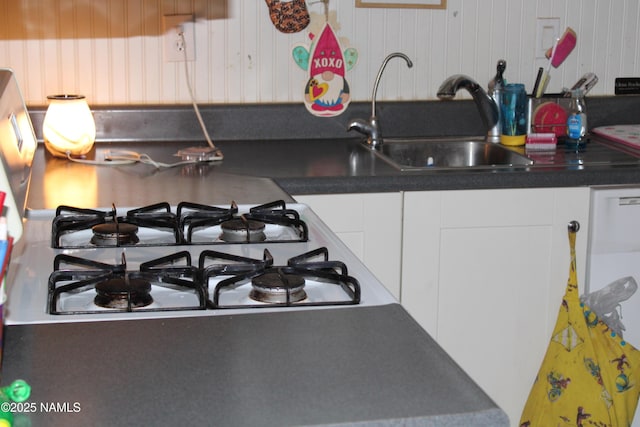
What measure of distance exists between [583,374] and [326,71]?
1129mm

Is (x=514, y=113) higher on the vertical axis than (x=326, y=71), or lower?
lower

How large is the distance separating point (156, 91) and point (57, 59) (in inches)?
11.2

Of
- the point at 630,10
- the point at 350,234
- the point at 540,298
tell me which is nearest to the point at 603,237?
the point at 540,298

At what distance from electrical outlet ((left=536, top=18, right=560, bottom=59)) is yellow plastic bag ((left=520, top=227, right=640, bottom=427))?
801 millimetres

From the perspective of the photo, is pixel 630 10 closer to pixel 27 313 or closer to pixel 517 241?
pixel 517 241

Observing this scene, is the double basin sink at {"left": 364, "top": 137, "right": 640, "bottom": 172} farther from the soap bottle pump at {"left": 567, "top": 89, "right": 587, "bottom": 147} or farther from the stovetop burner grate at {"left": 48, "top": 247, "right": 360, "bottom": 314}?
the stovetop burner grate at {"left": 48, "top": 247, "right": 360, "bottom": 314}

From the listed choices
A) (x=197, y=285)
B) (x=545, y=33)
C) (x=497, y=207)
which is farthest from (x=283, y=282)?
(x=545, y=33)

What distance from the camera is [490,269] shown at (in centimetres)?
227

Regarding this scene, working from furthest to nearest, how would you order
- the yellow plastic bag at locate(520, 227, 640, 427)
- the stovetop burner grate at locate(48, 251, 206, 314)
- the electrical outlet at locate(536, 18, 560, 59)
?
the electrical outlet at locate(536, 18, 560, 59), the yellow plastic bag at locate(520, 227, 640, 427), the stovetop burner grate at locate(48, 251, 206, 314)

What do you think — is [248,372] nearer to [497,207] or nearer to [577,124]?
[497,207]

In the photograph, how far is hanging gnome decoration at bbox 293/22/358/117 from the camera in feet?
8.80

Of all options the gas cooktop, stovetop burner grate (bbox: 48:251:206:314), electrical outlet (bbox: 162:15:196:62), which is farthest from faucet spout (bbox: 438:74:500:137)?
stovetop burner grate (bbox: 48:251:206:314)

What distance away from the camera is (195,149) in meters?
2.41

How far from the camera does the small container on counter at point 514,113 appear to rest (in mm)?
2635
